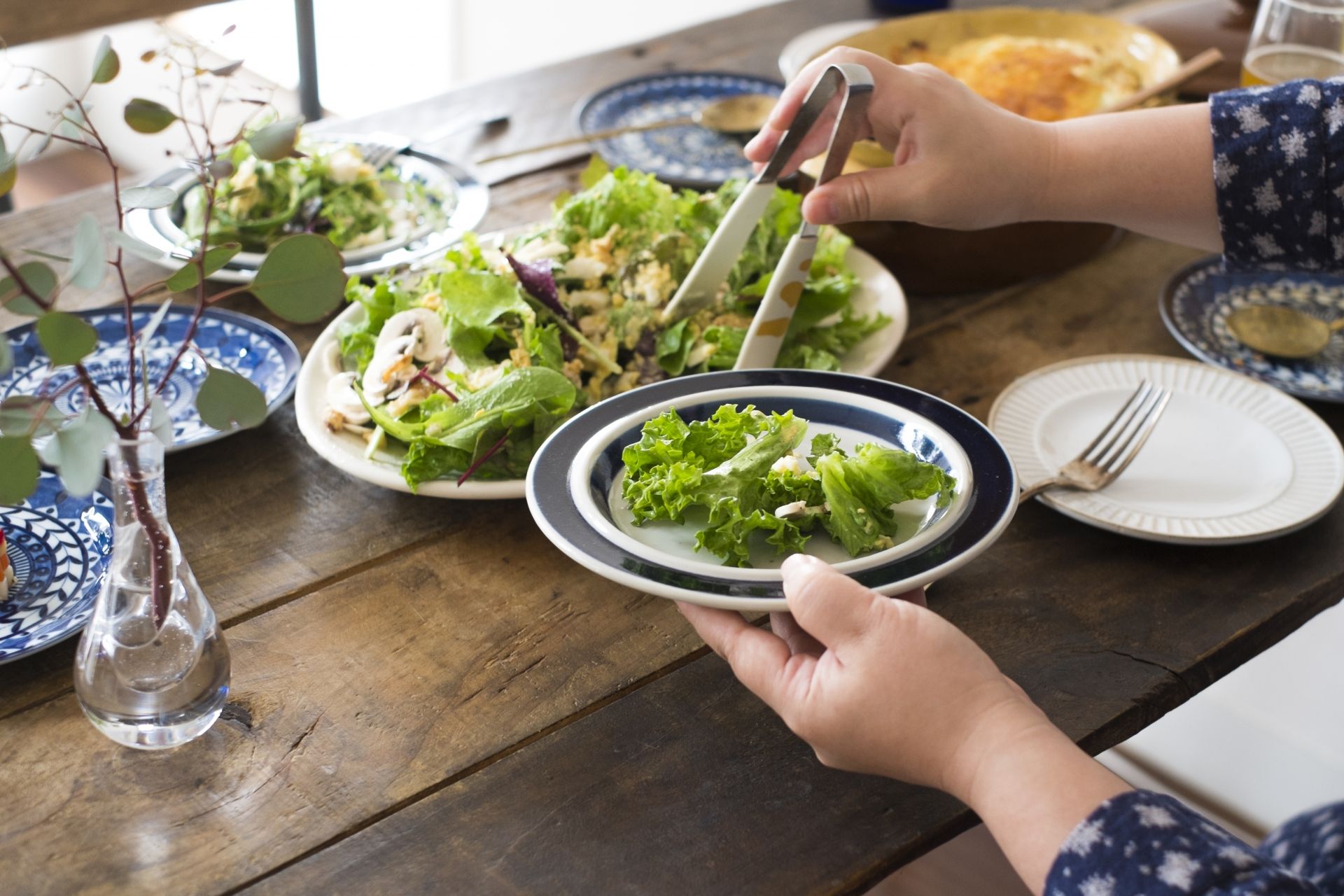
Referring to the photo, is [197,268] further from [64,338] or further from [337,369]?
[337,369]

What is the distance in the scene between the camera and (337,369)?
1230 millimetres

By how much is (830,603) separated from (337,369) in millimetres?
660

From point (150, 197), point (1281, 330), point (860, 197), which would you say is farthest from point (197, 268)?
point (1281, 330)

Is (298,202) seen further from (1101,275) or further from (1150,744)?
(1150,744)

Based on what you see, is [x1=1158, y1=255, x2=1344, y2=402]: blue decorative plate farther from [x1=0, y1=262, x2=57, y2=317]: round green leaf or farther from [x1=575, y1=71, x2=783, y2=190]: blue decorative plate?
[x1=0, y1=262, x2=57, y2=317]: round green leaf

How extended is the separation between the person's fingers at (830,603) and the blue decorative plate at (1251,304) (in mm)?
767

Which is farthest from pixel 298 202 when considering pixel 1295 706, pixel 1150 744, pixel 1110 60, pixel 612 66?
pixel 1295 706

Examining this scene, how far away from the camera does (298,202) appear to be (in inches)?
60.3

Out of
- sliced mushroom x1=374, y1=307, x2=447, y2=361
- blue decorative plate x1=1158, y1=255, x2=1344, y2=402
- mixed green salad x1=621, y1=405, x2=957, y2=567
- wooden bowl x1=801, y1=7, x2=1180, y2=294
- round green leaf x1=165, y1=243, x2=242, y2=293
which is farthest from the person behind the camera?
wooden bowl x1=801, y1=7, x2=1180, y2=294

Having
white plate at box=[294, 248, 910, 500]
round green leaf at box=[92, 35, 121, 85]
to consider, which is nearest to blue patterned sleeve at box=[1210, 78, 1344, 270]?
white plate at box=[294, 248, 910, 500]

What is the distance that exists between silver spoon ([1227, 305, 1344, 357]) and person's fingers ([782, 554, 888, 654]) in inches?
33.0

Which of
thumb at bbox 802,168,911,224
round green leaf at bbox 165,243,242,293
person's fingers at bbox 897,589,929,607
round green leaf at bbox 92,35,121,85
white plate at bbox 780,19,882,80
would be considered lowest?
person's fingers at bbox 897,589,929,607

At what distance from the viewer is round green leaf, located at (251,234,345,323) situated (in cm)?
74

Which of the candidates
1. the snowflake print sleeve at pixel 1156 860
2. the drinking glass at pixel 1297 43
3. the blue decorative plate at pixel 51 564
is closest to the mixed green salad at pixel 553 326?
the blue decorative plate at pixel 51 564
